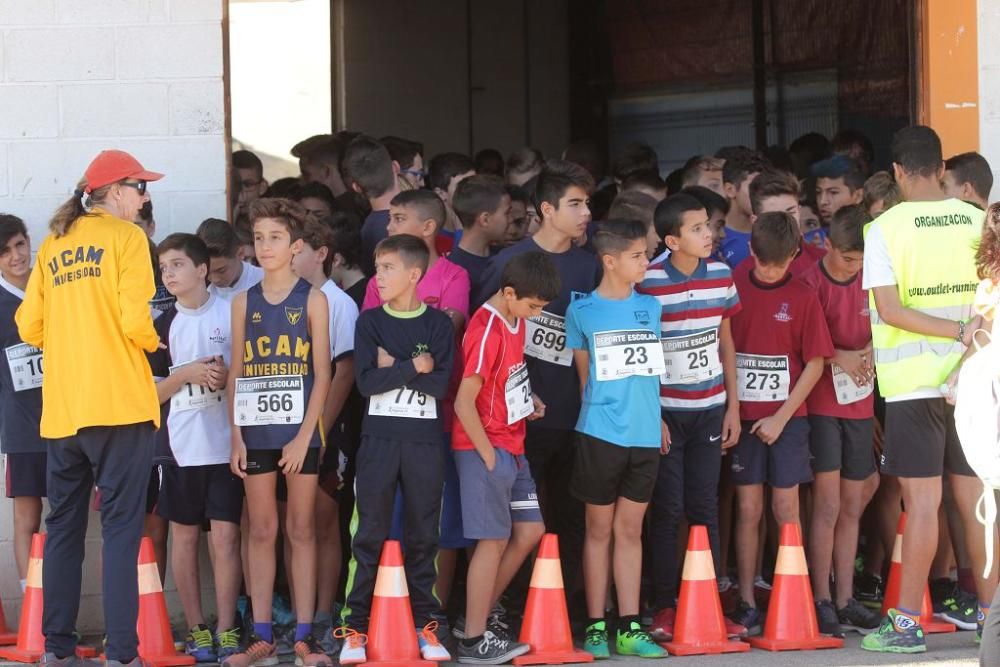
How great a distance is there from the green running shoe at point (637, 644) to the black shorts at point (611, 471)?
530 mm

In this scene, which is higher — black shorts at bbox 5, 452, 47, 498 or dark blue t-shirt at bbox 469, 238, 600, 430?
dark blue t-shirt at bbox 469, 238, 600, 430

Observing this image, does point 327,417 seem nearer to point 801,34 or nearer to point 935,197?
point 935,197

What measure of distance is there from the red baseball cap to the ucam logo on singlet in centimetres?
26

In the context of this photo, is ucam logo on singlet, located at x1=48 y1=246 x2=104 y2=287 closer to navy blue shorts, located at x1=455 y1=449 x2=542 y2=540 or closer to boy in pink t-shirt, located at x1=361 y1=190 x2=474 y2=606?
boy in pink t-shirt, located at x1=361 y1=190 x2=474 y2=606

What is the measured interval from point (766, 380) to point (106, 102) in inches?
126

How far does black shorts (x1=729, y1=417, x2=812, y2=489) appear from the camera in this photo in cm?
634

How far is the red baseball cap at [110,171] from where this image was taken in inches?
216

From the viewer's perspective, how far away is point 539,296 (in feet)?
18.7

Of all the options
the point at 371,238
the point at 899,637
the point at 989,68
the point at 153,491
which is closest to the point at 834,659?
the point at 899,637

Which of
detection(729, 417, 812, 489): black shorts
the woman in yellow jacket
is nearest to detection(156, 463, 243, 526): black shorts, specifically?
the woman in yellow jacket

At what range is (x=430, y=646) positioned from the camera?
5.71 meters

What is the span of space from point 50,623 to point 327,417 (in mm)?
1359

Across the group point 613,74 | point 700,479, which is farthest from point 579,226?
point 613,74

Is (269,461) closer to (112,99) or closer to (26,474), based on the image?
(26,474)
